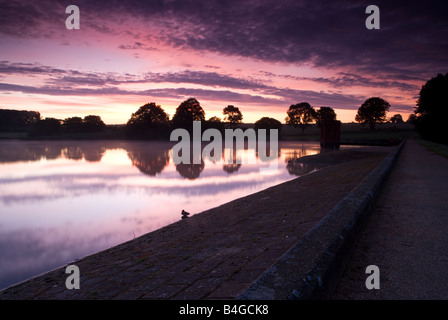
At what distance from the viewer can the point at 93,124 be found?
10025 centimetres

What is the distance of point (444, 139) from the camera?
40.2m

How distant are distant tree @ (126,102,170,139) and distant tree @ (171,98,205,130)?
422 cm

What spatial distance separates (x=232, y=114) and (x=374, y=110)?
51672 mm

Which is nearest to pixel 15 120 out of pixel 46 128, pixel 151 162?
pixel 46 128

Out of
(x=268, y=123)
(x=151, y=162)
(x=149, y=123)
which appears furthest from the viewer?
(x=268, y=123)

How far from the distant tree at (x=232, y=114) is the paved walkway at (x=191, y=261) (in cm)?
9940

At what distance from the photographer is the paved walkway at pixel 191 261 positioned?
11.5ft

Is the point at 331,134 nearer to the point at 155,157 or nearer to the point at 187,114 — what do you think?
the point at 155,157

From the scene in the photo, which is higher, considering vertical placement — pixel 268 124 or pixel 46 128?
pixel 268 124

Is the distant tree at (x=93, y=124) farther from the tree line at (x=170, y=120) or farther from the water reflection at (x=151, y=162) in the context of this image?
the water reflection at (x=151, y=162)

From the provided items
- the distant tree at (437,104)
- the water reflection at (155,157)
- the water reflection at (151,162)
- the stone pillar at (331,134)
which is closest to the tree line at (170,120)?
the stone pillar at (331,134)
